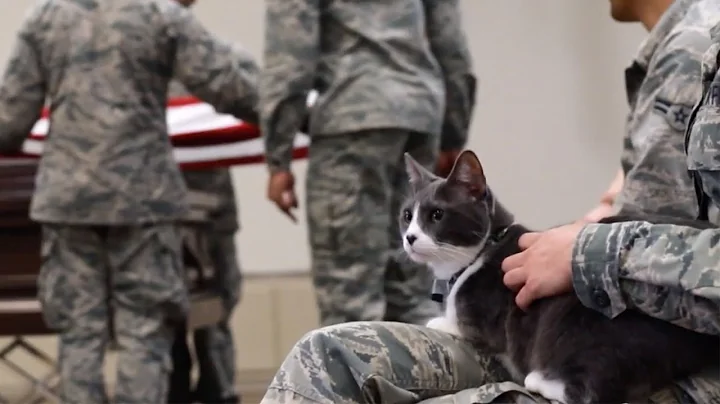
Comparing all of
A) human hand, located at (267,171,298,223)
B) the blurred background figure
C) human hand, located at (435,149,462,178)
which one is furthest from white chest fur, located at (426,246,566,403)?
the blurred background figure

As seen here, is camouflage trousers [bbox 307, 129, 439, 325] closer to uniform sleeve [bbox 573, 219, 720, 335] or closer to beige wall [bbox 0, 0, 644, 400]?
uniform sleeve [bbox 573, 219, 720, 335]

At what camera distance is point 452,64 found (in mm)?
2066

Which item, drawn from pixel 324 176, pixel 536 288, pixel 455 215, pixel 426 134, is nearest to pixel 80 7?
pixel 324 176

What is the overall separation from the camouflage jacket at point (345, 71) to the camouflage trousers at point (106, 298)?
372mm

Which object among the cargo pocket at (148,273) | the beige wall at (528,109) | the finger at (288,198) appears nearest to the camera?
the finger at (288,198)

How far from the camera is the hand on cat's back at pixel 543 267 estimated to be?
863 mm

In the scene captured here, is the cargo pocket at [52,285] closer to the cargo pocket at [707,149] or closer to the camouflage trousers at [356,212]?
the camouflage trousers at [356,212]

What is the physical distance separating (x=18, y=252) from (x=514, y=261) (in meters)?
1.51

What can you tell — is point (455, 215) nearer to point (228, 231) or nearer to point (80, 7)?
point (80, 7)

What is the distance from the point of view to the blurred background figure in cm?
246

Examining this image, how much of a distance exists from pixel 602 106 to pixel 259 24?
1.23 m

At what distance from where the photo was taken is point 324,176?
1853 millimetres

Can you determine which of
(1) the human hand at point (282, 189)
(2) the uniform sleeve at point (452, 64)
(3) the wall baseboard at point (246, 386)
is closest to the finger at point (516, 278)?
(1) the human hand at point (282, 189)

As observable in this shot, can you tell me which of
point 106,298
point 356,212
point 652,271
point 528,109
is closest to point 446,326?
point 652,271
